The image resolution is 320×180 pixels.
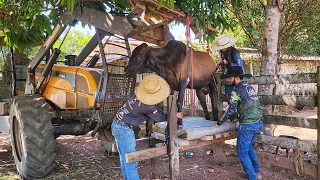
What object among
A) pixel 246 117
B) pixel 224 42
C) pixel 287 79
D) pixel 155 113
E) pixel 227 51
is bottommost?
pixel 246 117

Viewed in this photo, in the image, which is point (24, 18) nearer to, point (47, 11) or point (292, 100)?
point (47, 11)

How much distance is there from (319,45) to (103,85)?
38.8 ft

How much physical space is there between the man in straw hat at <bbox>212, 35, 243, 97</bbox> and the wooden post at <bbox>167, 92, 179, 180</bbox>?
6.21 ft

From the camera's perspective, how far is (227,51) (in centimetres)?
546

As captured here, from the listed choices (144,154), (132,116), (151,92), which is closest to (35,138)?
(132,116)

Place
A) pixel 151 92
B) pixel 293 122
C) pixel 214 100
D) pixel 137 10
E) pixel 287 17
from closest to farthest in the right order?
pixel 151 92, pixel 137 10, pixel 293 122, pixel 214 100, pixel 287 17

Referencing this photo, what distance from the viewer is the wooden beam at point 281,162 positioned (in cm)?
453

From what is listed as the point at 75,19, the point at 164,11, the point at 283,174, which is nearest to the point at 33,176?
the point at 75,19

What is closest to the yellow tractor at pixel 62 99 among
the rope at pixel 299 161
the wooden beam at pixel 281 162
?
the wooden beam at pixel 281 162

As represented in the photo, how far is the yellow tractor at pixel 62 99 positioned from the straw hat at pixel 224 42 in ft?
4.90

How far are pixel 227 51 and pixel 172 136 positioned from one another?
222 cm

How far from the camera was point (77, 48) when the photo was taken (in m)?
24.1

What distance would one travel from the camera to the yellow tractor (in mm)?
4832

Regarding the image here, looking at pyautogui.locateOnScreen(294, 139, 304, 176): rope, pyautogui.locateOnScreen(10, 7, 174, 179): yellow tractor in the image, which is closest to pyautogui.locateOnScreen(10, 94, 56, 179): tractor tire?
pyautogui.locateOnScreen(10, 7, 174, 179): yellow tractor
